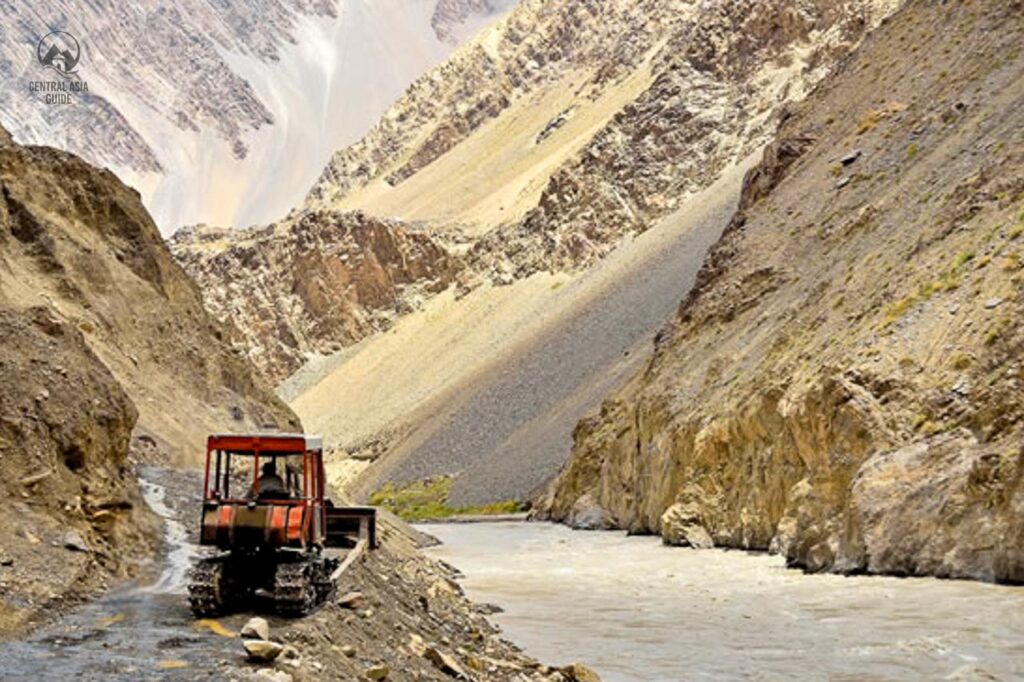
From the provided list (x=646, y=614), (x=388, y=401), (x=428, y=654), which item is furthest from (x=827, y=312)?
(x=388, y=401)

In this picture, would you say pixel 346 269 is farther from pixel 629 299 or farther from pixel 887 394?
pixel 887 394

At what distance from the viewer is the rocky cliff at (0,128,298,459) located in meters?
35.7

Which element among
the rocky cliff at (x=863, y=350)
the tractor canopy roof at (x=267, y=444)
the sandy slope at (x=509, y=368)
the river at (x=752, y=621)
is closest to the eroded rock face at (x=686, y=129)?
the sandy slope at (x=509, y=368)

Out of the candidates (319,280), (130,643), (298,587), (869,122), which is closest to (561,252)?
(319,280)

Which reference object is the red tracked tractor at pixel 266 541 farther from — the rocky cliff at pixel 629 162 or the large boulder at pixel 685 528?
the rocky cliff at pixel 629 162

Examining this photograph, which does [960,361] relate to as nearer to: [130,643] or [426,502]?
[130,643]

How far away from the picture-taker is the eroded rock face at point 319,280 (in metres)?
143

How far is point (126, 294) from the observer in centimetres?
4009

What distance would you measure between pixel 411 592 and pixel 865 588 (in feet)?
32.1

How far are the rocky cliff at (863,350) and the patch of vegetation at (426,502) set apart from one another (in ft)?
38.8

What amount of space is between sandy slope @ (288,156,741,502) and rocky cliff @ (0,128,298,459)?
32672mm

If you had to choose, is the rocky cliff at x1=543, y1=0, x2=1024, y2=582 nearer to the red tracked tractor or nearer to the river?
the river

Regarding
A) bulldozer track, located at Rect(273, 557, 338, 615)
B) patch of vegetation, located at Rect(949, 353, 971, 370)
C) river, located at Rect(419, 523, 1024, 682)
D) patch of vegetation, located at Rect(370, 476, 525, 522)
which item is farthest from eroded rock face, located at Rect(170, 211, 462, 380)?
bulldozer track, located at Rect(273, 557, 338, 615)

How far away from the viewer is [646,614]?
27.0 m
